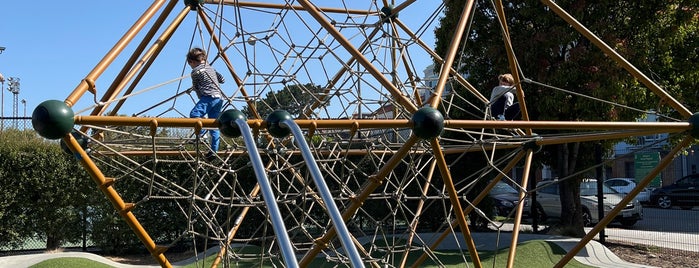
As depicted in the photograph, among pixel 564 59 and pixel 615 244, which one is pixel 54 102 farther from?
pixel 615 244

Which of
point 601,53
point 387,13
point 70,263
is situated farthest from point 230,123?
point 601,53

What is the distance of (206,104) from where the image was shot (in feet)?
17.0

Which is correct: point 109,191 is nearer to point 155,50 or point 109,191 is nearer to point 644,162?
point 155,50

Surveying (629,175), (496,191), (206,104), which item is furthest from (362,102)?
(629,175)

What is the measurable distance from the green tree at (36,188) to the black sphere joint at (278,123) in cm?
881

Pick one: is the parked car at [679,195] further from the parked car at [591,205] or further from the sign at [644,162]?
the sign at [644,162]

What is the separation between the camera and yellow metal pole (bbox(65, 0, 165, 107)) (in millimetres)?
3288

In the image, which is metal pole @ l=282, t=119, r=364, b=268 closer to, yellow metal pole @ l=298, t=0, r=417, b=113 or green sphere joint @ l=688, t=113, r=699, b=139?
yellow metal pole @ l=298, t=0, r=417, b=113

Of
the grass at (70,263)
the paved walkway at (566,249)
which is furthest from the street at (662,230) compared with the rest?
the grass at (70,263)

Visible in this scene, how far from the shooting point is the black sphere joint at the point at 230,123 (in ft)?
10.1

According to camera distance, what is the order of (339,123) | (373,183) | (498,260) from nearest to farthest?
1. (339,123)
2. (373,183)
3. (498,260)

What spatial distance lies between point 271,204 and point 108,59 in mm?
1813

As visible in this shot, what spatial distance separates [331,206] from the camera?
7.84 feet

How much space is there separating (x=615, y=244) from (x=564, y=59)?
11.3 ft
